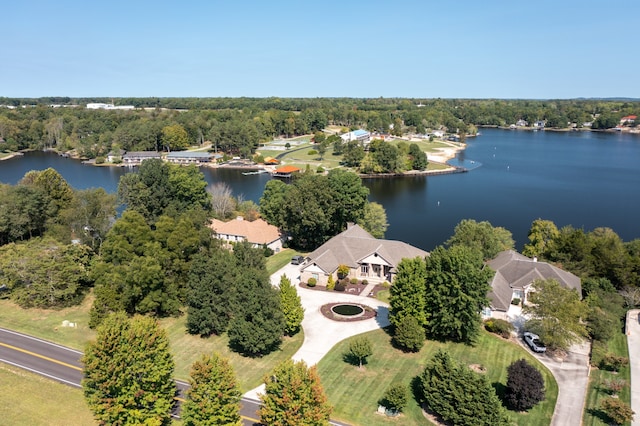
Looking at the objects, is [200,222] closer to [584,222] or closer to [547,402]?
[547,402]

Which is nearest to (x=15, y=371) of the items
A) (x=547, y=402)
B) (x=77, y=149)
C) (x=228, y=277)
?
(x=228, y=277)

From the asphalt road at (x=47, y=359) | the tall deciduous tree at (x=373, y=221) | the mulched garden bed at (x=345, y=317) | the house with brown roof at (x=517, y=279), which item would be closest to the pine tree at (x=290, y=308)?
the mulched garden bed at (x=345, y=317)

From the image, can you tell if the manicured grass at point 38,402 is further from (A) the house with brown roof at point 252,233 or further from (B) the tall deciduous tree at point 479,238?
(B) the tall deciduous tree at point 479,238

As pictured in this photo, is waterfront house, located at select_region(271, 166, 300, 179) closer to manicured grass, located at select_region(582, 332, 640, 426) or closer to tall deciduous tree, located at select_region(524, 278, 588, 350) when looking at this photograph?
tall deciduous tree, located at select_region(524, 278, 588, 350)

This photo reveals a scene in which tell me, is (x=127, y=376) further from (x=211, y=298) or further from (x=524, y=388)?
(x=524, y=388)

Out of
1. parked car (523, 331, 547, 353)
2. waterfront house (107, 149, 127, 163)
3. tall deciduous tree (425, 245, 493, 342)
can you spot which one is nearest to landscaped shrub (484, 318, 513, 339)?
parked car (523, 331, 547, 353)

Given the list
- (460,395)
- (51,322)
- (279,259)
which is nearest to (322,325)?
(460,395)
